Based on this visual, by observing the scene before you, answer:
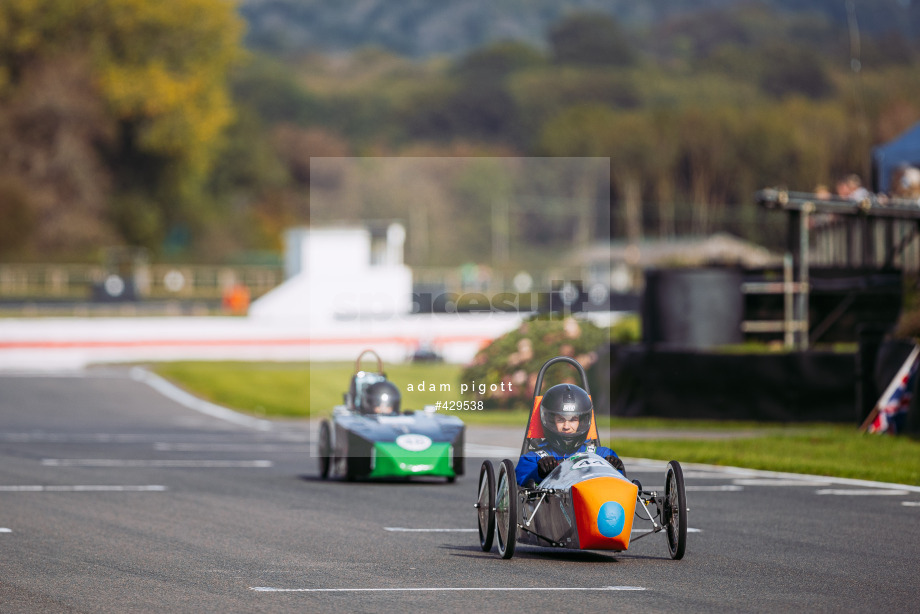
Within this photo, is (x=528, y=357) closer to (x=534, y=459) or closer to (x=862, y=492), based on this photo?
(x=862, y=492)

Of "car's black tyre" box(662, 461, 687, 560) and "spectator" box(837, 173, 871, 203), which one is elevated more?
"spectator" box(837, 173, 871, 203)

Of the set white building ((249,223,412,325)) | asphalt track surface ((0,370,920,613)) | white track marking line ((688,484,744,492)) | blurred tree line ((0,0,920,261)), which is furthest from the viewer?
blurred tree line ((0,0,920,261))

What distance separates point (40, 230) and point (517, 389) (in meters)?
59.7

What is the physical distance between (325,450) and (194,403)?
48.8 feet

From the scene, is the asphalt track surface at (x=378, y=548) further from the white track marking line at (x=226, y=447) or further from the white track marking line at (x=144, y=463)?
the white track marking line at (x=226, y=447)

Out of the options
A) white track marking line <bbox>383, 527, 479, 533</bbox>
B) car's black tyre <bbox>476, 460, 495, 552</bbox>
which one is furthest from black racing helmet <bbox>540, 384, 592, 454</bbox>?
white track marking line <bbox>383, 527, 479, 533</bbox>

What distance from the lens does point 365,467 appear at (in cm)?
1529

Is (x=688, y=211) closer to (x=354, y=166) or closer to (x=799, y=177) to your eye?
(x=799, y=177)

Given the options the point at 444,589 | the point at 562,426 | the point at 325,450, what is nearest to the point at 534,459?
the point at 562,426

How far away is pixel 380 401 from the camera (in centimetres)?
1555

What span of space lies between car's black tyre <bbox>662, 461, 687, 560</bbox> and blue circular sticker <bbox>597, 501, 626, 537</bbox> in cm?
44

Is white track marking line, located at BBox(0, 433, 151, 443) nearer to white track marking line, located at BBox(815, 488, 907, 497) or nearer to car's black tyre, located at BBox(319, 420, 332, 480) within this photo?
car's black tyre, located at BBox(319, 420, 332, 480)

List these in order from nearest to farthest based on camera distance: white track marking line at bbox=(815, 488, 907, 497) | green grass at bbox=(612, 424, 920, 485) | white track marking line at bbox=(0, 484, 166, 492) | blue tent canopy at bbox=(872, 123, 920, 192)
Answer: white track marking line at bbox=(815, 488, 907, 497), white track marking line at bbox=(0, 484, 166, 492), green grass at bbox=(612, 424, 920, 485), blue tent canopy at bbox=(872, 123, 920, 192)

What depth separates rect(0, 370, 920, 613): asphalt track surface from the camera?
8.66 meters
